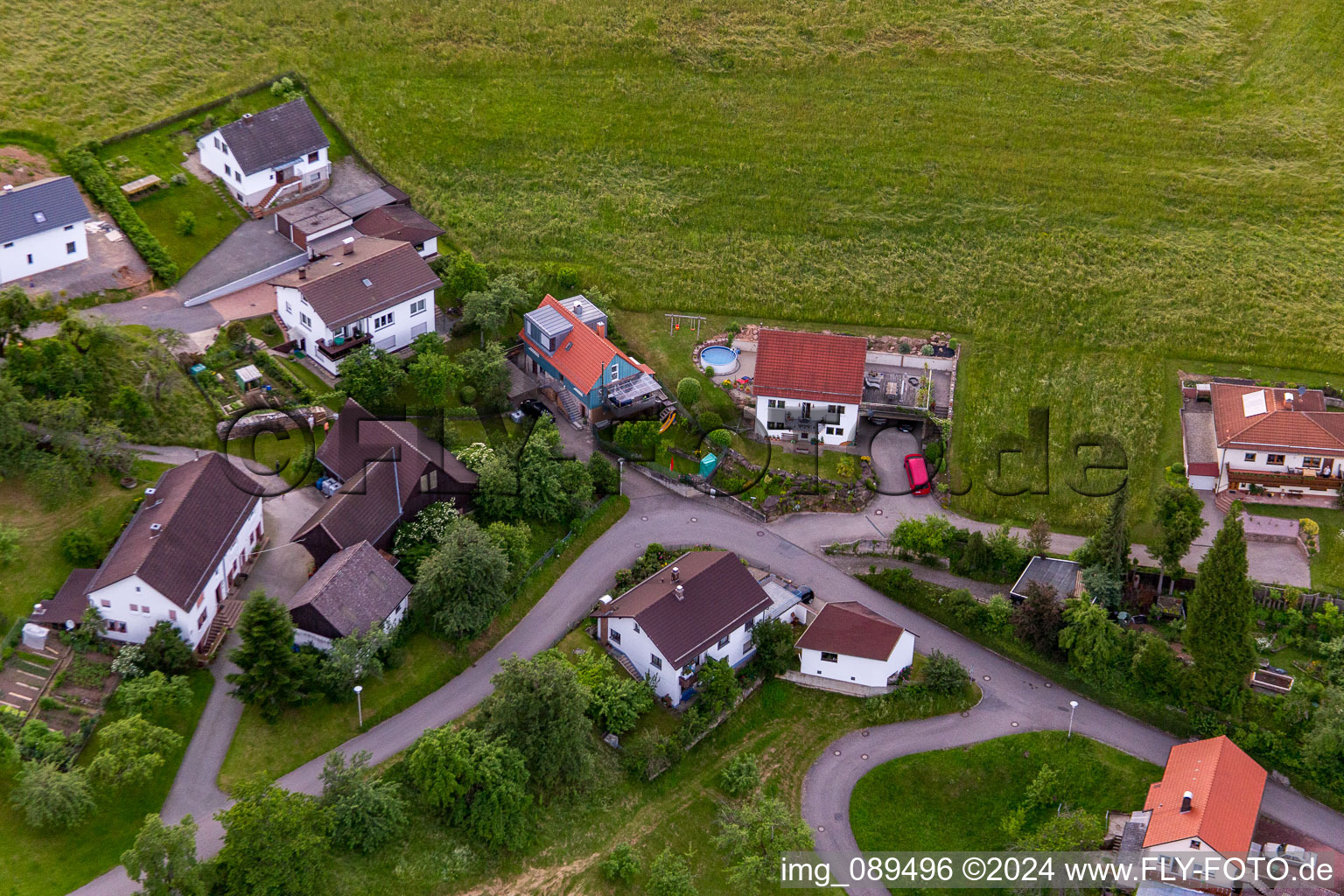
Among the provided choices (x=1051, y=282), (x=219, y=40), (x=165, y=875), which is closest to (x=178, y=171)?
(x=219, y=40)

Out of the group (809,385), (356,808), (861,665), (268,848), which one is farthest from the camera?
(809,385)

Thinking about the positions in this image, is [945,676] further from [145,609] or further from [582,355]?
[145,609]

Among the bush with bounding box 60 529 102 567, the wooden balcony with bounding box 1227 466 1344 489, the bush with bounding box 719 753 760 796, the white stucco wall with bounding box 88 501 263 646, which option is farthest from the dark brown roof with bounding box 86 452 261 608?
the wooden balcony with bounding box 1227 466 1344 489

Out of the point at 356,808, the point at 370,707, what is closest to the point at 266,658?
the point at 370,707

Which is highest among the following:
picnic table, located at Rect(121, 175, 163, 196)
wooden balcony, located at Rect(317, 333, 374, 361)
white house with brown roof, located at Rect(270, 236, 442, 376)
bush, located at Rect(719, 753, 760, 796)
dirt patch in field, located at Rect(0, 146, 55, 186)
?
dirt patch in field, located at Rect(0, 146, 55, 186)

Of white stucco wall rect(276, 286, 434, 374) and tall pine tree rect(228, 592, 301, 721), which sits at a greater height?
white stucco wall rect(276, 286, 434, 374)

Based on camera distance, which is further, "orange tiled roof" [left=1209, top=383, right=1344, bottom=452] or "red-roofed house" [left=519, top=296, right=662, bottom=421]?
"red-roofed house" [left=519, top=296, right=662, bottom=421]

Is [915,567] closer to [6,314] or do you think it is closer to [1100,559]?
[1100,559]

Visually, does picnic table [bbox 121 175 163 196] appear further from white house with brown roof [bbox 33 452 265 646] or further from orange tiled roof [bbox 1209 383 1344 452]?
orange tiled roof [bbox 1209 383 1344 452]
